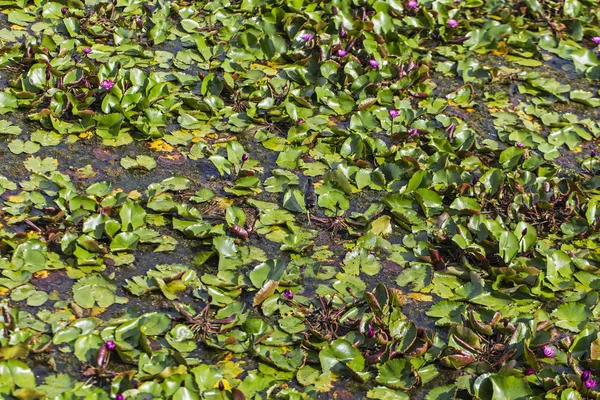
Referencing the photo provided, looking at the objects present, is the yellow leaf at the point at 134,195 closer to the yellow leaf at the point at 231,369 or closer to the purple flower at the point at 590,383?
the yellow leaf at the point at 231,369

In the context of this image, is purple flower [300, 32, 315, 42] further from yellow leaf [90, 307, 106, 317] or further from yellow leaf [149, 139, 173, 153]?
yellow leaf [90, 307, 106, 317]

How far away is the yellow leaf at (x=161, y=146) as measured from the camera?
4.56 metres

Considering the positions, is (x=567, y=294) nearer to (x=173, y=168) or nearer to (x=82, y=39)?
(x=173, y=168)

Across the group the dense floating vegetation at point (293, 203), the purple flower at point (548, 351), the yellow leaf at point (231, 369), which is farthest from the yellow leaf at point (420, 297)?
the yellow leaf at point (231, 369)

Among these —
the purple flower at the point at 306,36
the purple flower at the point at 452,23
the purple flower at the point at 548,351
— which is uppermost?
the purple flower at the point at 306,36

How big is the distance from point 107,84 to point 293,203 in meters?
1.40

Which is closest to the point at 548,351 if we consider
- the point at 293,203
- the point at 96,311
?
the point at 293,203

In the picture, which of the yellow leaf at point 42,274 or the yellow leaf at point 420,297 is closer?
the yellow leaf at point 42,274

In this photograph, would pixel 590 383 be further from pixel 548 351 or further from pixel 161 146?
pixel 161 146

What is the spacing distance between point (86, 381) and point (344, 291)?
125 cm

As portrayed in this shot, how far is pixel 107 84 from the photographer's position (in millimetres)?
4719

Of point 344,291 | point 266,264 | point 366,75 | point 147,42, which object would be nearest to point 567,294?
point 344,291

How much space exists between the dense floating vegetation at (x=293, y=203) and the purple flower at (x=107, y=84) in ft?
0.03

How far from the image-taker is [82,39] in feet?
17.7
